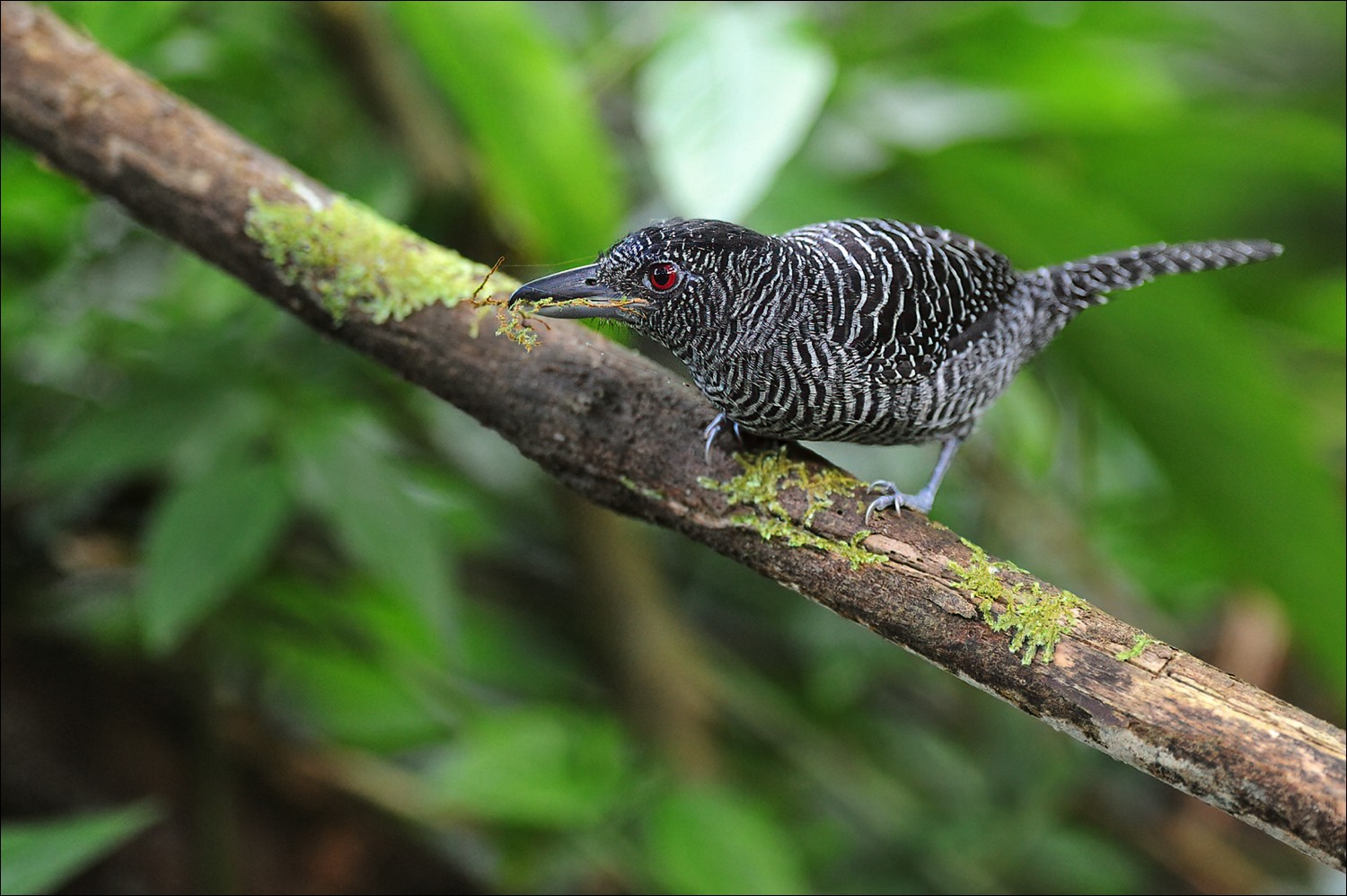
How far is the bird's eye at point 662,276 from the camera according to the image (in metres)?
1.50

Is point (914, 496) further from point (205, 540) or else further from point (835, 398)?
point (205, 540)

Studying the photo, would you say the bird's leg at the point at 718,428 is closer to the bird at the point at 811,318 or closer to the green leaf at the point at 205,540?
the bird at the point at 811,318

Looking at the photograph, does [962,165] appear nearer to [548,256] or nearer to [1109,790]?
[548,256]

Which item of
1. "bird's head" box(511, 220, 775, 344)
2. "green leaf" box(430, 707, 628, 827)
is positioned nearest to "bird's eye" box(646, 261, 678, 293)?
"bird's head" box(511, 220, 775, 344)

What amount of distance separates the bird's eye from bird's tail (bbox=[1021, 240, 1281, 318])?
73 centimetres

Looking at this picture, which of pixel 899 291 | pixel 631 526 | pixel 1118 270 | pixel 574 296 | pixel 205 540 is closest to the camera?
pixel 574 296

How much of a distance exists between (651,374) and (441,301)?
363mm

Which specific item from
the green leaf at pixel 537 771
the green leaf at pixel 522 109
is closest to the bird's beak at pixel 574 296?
the green leaf at pixel 522 109

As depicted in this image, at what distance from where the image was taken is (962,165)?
102 inches

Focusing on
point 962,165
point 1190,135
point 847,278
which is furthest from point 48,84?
point 1190,135

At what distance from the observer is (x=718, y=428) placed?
5.32ft

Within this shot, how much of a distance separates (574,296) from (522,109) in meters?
1.02

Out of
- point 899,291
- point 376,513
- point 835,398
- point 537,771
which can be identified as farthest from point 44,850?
point 899,291

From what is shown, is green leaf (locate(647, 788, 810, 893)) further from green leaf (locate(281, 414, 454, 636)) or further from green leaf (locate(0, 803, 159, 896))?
green leaf (locate(0, 803, 159, 896))
